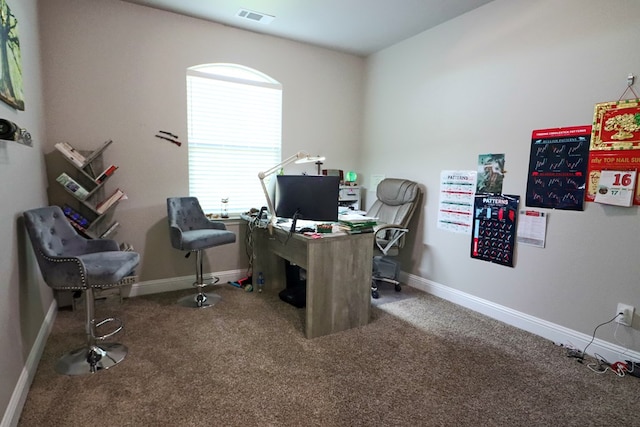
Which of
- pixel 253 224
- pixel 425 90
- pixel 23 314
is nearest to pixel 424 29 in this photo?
pixel 425 90

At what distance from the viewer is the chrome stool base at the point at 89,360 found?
203 cm

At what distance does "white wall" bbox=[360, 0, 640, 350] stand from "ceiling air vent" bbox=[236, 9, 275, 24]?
149cm

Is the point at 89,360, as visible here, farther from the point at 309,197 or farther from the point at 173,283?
the point at 309,197

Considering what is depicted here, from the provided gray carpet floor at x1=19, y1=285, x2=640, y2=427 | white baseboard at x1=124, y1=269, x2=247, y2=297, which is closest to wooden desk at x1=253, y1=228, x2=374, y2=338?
gray carpet floor at x1=19, y1=285, x2=640, y2=427

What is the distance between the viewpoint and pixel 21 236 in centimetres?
196

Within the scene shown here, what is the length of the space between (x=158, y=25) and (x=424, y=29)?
8.53ft

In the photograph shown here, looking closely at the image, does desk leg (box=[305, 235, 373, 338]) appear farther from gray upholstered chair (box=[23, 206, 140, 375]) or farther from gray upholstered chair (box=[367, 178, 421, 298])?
gray upholstered chair (box=[23, 206, 140, 375])

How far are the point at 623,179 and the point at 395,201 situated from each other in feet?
6.14

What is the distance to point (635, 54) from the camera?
6.87ft

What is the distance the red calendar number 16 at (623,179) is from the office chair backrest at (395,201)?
5.22 feet

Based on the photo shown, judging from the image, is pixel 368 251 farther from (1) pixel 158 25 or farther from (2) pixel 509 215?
(1) pixel 158 25

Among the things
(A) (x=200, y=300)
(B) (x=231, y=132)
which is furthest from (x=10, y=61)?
(A) (x=200, y=300)

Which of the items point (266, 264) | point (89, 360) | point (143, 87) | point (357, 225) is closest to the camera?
point (89, 360)

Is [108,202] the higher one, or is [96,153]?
[96,153]
